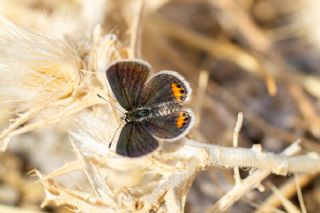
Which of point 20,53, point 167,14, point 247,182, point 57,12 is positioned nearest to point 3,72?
point 20,53

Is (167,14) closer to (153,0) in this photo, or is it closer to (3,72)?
(153,0)

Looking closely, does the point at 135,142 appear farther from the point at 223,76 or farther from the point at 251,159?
the point at 223,76

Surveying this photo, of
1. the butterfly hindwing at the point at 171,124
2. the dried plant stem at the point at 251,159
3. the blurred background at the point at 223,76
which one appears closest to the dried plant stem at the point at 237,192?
the dried plant stem at the point at 251,159

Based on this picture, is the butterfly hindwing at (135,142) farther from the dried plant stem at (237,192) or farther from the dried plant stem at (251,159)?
the dried plant stem at (237,192)

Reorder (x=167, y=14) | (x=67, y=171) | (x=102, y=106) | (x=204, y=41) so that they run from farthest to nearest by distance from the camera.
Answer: (x=167, y=14)
(x=204, y=41)
(x=102, y=106)
(x=67, y=171)

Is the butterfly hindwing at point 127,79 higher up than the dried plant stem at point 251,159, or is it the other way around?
the butterfly hindwing at point 127,79

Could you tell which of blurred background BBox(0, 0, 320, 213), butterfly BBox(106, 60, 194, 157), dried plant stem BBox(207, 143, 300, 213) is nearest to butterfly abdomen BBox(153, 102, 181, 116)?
butterfly BBox(106, 60, 194, 157)

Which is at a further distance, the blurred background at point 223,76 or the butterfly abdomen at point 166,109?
the blurred background at point 223,76
